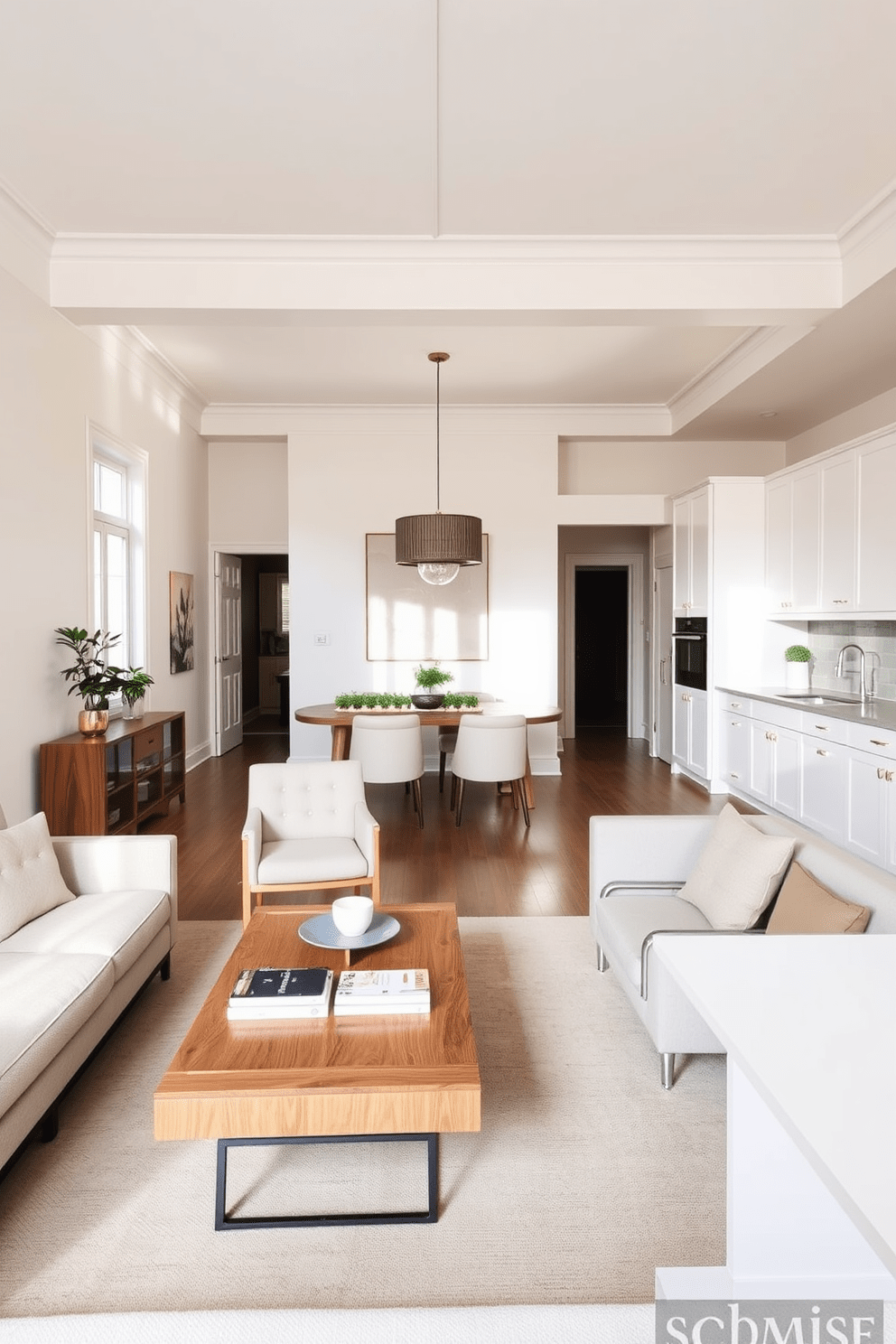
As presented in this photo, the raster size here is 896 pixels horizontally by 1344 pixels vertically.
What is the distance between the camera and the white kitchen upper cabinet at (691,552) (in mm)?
6820

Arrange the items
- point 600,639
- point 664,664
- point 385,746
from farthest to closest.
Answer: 1. point 600,639
2. point 664,664
3. point 385,746

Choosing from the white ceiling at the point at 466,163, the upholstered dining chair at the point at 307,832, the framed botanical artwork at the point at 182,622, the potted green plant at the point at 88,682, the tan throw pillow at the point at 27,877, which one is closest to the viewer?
the tan throw pillow at the point at 27,877

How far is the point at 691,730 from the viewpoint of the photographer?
711 centimetres

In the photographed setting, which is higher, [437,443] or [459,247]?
[459,247]

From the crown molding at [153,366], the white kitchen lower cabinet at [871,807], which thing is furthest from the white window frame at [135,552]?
the white kitchen lower cabinet at [871,807]

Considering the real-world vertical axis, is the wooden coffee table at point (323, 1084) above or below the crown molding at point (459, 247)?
below

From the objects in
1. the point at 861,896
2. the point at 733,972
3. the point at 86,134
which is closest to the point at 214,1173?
the point at 733,972

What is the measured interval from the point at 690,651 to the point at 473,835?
9.44 ft

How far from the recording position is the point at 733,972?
1.38 meters

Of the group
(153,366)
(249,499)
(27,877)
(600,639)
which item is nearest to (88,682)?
(27,877)

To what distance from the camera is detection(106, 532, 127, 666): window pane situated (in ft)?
19.1

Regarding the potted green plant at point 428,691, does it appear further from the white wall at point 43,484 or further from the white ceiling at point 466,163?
the white ceiling at point 466,163

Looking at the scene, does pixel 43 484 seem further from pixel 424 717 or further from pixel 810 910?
pixel 810 910

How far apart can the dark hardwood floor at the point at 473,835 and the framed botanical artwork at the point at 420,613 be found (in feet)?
3.90
